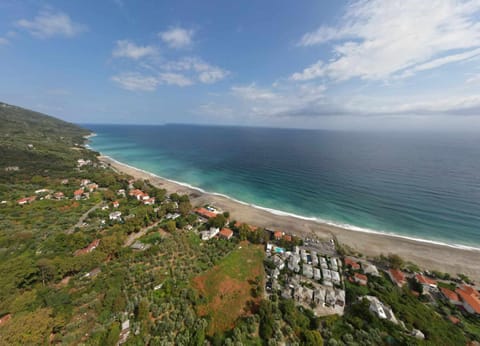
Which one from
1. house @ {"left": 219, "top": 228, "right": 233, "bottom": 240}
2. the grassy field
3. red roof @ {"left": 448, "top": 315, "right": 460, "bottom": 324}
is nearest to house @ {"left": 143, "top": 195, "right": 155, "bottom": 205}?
house @ {"left": 219, "top": 228, "right": 233, "bottom": 240}

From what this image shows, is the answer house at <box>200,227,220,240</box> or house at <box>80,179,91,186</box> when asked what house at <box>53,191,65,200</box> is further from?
house at <box>200,227,220,240</box>

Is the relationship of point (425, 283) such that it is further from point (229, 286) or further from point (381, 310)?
point (229, 286)

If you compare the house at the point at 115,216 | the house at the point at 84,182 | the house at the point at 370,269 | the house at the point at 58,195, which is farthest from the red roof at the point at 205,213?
the house at the point at 84,182

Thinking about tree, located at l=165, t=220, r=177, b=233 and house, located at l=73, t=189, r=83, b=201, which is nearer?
tree, located at l=165, t=220, r=177, b=233

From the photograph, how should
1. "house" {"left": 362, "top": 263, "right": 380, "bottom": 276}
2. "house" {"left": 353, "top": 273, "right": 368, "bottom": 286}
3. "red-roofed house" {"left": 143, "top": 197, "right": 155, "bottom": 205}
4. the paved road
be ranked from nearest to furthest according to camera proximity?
"house" {"left": 353, "top": 273, "right": 368, "bottom": 286} → "house" {"left": 362, "top": 263, "right": 380, "bottom": 276} → the paved road → "red-roofed house" {"left": 143, "top": 197, "right": 155, "bottom": 205}

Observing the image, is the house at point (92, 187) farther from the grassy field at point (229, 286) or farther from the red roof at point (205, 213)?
the grassy field at point (229, 286)

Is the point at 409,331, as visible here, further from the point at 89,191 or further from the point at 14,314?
the point at 89,191
